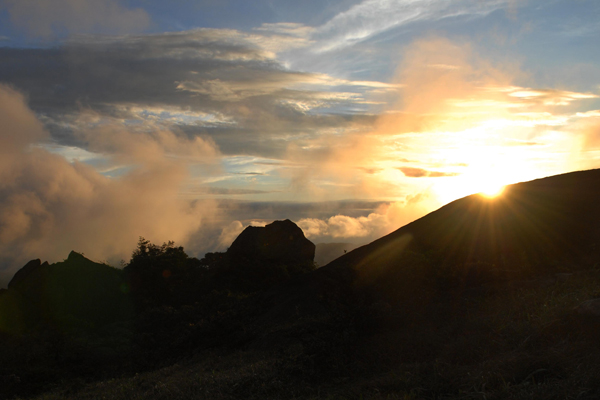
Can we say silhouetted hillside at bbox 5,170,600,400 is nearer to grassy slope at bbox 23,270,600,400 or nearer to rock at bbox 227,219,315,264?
grassy slope at bbox 23,270,600,400

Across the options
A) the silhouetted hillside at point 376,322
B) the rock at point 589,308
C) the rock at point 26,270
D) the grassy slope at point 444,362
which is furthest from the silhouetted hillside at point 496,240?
the rock at point 26,270

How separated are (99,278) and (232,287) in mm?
8084

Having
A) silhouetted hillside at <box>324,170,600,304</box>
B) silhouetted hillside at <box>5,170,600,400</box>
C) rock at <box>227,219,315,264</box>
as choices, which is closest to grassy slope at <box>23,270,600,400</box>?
silhouetted hillside at <box>5,170,600,400</box>

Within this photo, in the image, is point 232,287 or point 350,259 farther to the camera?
point 232,287

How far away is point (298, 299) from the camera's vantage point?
45.1ft

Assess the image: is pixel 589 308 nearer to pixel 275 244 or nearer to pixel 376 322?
pixel 376 322

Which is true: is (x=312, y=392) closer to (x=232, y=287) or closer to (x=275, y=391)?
(x=275, y=391)

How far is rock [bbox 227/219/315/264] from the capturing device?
73.2ft

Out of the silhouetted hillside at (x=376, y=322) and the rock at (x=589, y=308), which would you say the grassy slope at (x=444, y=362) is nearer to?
the silhouetted hillside at (x=376, y=322)

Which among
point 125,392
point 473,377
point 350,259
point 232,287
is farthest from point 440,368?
point 232,287

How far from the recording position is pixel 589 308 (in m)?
6.61

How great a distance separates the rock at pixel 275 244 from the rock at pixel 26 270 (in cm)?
1032

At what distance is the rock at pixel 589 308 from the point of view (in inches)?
255

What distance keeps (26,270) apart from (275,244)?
13627mm
